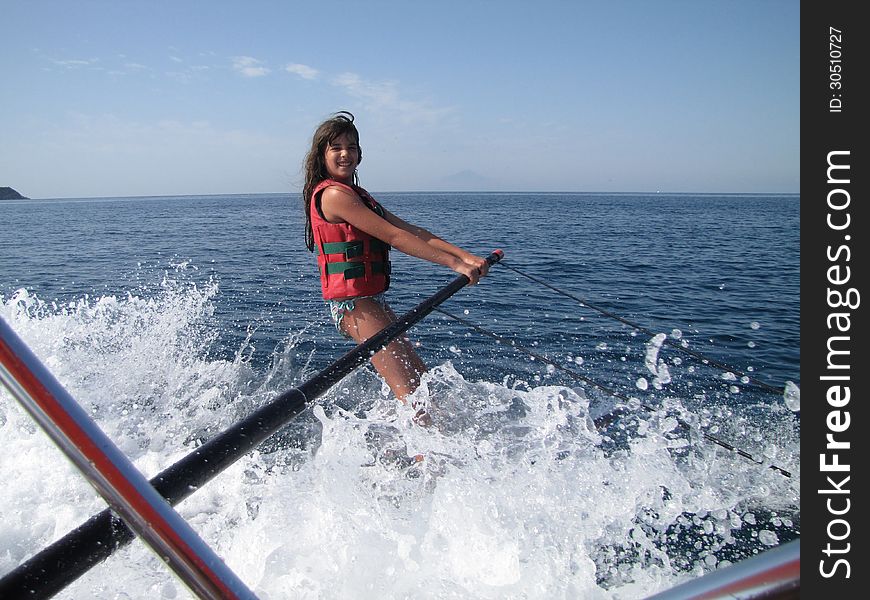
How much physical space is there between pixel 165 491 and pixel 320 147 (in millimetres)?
3000

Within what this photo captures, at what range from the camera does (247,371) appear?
26.7 ft

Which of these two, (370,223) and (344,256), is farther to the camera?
(344,256)

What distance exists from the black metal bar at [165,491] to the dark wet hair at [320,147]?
1.81 meters

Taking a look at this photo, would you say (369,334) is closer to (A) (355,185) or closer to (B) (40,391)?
(A) (355,185)

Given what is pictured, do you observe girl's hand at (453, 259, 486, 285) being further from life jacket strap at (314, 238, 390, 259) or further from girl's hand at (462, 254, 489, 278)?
life jacket strap at (314, 238, 390, 259)

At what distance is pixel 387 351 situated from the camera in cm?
409

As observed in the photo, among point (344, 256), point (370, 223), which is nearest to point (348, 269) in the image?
point (344, 256)

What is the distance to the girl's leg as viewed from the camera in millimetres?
4070

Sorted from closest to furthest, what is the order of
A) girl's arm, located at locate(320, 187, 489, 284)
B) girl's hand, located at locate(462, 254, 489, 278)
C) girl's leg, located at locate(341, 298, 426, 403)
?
girl's arm, located at locate(320, 187, 489, 284), girl's leg, located at locate(341, 298, 426, 403), girl's hand, located at locate(462, 254, 489, 278)

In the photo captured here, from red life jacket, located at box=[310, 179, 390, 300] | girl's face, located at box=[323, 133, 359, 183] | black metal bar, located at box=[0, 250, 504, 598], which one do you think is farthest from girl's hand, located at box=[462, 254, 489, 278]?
black metal bar, located at box=[0, 250, 504, 598]

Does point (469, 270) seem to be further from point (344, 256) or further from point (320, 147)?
point (320, 147)

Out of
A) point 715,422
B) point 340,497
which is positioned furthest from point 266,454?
point 715,422

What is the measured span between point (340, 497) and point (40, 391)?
2.50 meters
